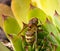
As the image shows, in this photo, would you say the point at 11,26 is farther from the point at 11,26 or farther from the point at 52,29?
the point at 52,29

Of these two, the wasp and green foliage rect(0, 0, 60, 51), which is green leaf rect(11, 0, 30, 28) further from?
the wasp

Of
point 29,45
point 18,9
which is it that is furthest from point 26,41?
point 18,9

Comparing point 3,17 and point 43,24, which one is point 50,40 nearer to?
point 43,24

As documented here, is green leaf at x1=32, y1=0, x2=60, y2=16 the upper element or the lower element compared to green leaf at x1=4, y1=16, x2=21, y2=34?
upper

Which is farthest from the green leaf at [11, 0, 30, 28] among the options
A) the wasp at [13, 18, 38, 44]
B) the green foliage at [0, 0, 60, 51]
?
the wasp at [13, 18, 38, 44]

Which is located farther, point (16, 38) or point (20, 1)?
point (20, 1)

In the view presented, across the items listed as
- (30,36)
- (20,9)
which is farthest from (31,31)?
(20,9)

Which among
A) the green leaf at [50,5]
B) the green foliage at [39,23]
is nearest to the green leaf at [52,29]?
the green foliage at [39,23]
